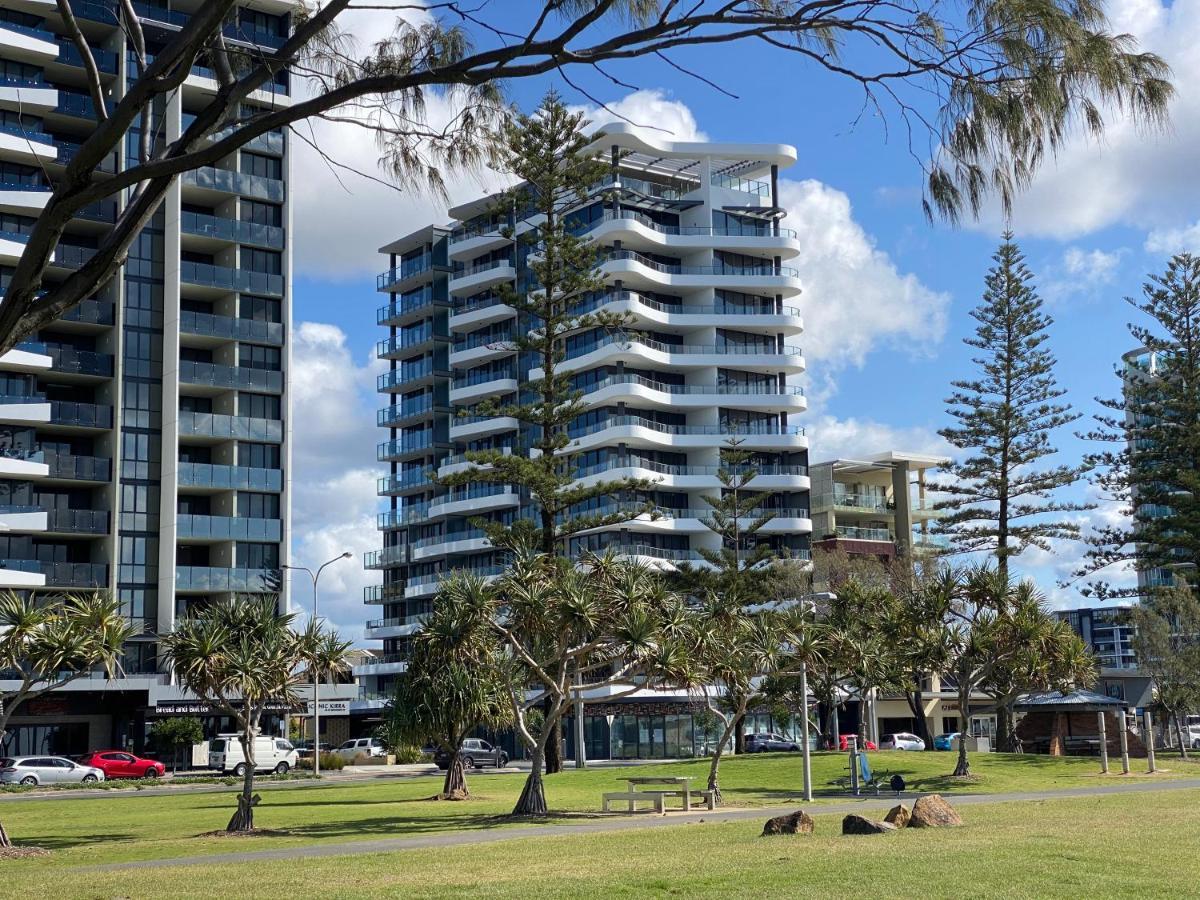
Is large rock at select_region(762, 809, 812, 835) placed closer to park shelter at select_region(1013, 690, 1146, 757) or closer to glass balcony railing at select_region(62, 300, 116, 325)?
park shelter at select_region(1013, 690, 1146, 757)

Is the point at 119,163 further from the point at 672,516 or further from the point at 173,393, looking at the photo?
the point at 672,516

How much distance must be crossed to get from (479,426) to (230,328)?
25.2 metres

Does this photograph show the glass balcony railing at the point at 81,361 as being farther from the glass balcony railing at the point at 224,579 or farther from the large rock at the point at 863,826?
the large rock at the point at 863,826

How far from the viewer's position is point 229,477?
210ft

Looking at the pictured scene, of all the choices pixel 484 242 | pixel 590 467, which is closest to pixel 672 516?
pixel 590 467

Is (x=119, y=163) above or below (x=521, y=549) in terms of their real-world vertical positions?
above

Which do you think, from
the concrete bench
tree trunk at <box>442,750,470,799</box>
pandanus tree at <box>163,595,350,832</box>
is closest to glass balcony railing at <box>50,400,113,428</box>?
tree trunk at <box>442,750,470,799</box>

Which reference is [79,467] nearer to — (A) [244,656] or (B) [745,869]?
(A) [244,656]

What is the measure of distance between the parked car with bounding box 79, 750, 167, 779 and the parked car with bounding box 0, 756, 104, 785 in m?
1.38

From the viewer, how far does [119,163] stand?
58.7 m

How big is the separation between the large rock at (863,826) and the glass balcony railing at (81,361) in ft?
165

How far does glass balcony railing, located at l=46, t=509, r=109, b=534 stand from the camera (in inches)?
2345

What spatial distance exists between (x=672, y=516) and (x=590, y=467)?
549cm

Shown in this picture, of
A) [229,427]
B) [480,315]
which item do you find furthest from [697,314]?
[229,427]
